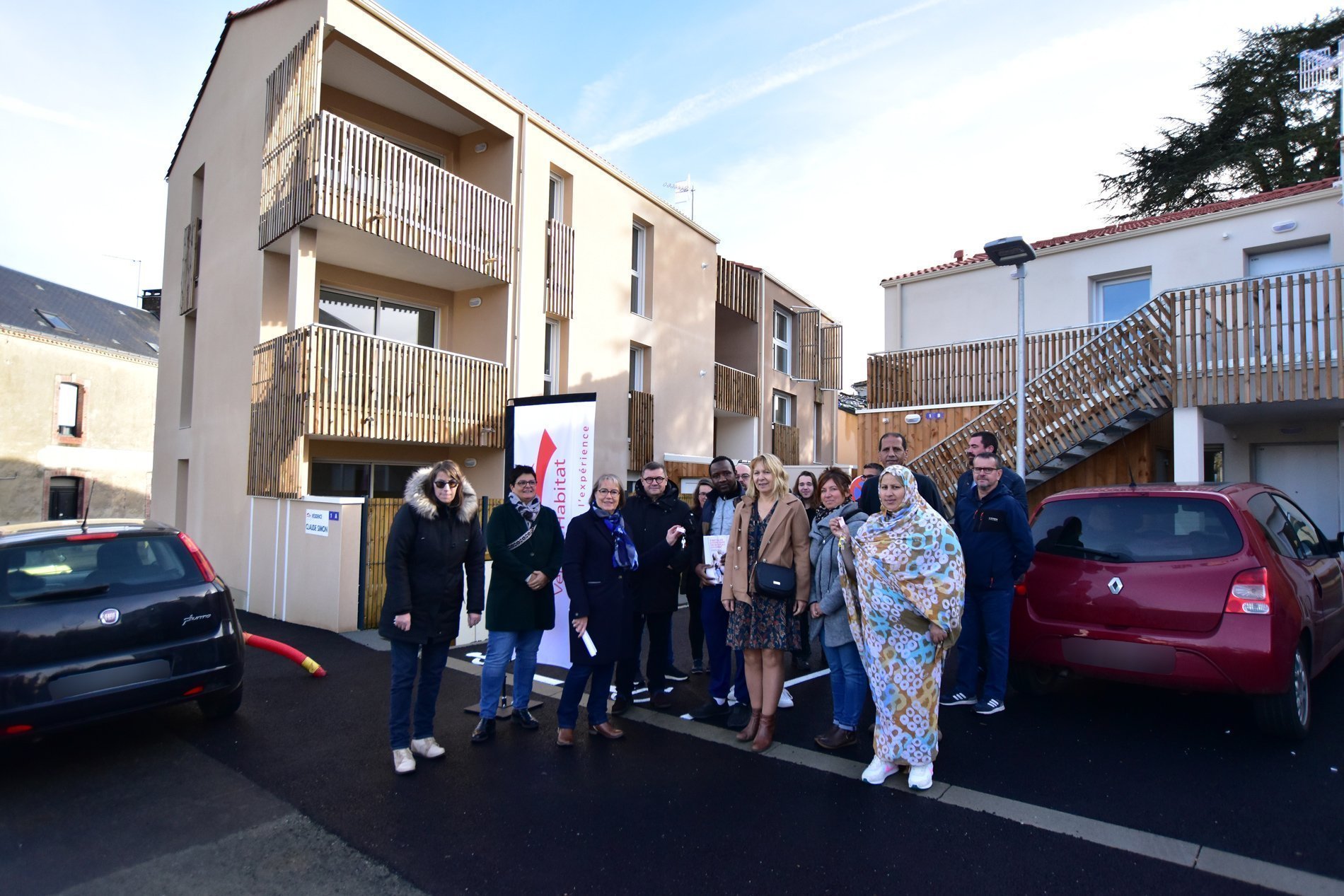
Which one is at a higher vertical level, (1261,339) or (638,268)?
(638,268)

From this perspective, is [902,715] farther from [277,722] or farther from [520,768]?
[277,722]

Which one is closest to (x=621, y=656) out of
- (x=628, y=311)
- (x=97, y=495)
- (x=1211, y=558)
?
(x=1211, y=558)

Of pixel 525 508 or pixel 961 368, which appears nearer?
pixel 525 508

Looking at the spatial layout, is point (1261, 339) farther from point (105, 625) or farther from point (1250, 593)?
point (105, 625)

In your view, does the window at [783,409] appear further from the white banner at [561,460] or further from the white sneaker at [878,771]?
the white sneaker at [878,771]

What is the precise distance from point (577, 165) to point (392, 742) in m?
12.3

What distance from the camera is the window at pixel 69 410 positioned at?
28922 mm

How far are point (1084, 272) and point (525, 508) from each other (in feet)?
47.0

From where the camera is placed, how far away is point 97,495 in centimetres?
3002

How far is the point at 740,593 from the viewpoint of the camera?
471 cm

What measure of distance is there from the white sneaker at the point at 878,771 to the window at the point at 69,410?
35202 mm

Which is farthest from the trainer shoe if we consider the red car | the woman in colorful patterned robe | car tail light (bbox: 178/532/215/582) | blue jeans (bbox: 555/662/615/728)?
car tail light (bbox: 178/532/215/582)

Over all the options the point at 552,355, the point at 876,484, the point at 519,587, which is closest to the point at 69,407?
the point at 552,355

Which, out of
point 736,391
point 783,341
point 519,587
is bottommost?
point 519,587
